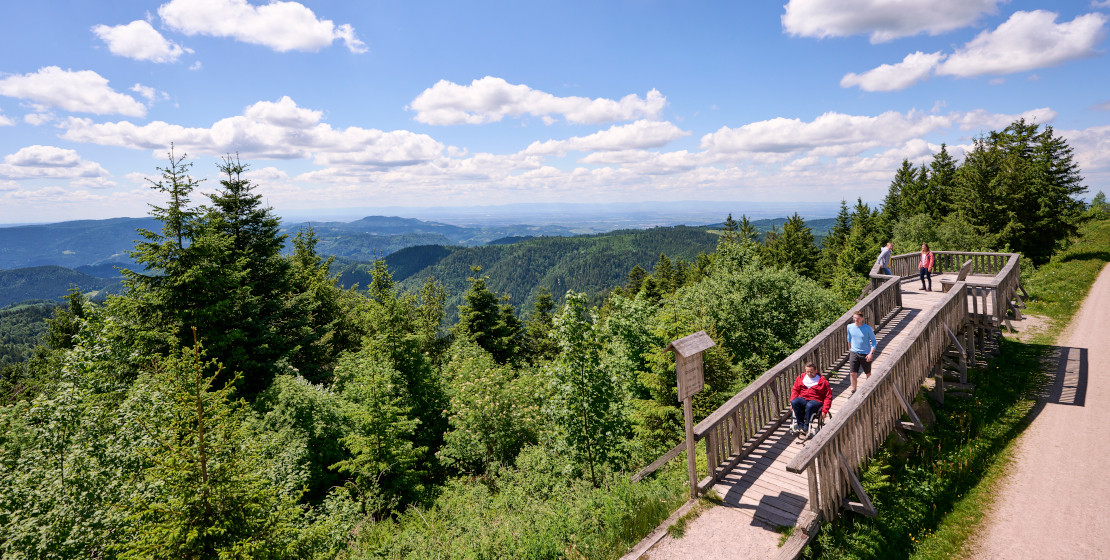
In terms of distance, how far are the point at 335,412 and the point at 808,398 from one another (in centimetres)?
1407

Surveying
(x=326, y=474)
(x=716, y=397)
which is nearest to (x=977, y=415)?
(x=716, y=397)

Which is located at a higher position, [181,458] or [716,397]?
[181,458]

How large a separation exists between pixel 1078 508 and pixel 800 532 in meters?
5.43

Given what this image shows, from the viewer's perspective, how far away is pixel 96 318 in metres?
14.2

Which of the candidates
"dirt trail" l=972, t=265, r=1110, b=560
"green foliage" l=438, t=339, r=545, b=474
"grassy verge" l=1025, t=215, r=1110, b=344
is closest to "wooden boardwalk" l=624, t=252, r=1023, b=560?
"dirt trail" l=972, t=265, r=1110, b=560

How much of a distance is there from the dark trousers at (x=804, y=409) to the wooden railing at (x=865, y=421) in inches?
12.8

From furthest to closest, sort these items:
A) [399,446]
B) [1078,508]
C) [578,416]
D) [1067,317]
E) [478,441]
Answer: [1067,317], [478,441], [399,446], [578,416], [1078,508]

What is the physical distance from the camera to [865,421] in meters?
7.07

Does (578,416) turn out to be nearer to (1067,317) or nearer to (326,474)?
(326,474)

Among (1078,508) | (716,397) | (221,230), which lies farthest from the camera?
(221,230)

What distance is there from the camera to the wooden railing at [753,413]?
23.0 ft

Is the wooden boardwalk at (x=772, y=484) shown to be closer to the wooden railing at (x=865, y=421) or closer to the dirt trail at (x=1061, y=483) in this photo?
the wooden railing at (x=865, y=421)

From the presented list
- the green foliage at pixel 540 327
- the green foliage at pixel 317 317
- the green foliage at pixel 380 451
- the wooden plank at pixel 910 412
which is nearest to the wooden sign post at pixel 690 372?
the wooden plank at pixel 910 412

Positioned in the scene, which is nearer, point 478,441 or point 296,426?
point 296,426
